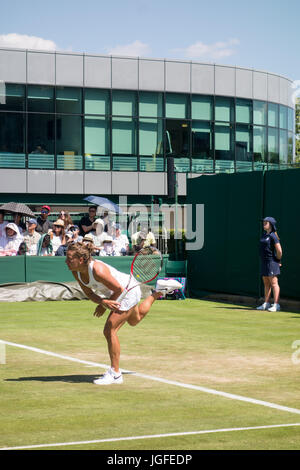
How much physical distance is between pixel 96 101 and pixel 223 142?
7.31m

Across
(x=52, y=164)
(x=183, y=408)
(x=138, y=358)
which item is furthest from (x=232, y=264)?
(x=52, y=164)

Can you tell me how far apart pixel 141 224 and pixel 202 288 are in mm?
9641

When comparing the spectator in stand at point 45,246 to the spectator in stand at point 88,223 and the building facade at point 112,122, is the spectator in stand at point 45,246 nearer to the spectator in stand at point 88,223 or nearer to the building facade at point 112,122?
the spectator in stand at point 88,223

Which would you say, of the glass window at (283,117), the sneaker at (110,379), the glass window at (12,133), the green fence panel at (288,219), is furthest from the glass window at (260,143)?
the sneaker at (110,379)

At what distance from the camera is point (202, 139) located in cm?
4147

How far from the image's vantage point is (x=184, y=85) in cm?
4091

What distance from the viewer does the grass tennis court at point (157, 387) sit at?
6.29 meters

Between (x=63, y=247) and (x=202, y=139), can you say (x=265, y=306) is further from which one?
(x=202, y=139)

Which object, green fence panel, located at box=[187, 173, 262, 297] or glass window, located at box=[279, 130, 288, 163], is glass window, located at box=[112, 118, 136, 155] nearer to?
glass window, located at box=[279, 130, 288, 163]

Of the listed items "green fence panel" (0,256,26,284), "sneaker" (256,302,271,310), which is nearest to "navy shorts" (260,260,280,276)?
"sneaker" (256,302,271,310)

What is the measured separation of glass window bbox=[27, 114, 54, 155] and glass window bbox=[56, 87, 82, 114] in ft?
2.50

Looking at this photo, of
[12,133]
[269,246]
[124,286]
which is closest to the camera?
[124,286]

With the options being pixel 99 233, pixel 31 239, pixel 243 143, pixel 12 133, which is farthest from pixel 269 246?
pixel 243 143

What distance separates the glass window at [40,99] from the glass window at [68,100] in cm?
36
